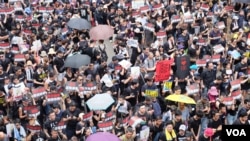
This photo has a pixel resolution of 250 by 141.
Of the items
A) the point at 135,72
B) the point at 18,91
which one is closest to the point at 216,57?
the point at 135,72

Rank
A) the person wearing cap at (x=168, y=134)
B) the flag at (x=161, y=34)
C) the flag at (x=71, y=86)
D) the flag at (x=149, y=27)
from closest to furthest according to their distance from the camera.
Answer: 1. the person wearing cap at (x=168, y=134)
2. the flag at (x=71, y=86)
3. the flag at (x=161, y=34)
4. the flag at (x=149, y=27)

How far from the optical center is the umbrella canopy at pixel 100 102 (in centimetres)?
1227

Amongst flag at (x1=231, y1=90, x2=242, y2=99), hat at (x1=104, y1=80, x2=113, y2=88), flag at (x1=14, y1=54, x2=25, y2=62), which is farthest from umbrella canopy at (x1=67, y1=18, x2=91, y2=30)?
flag at (x1=231, y1=90, x2=242, y2=99)

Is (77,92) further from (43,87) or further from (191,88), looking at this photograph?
(191,88)

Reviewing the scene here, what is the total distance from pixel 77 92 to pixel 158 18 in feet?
16.9

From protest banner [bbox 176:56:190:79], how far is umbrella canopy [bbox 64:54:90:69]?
234cm

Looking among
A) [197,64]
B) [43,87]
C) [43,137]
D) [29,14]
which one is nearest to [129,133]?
[43,137]

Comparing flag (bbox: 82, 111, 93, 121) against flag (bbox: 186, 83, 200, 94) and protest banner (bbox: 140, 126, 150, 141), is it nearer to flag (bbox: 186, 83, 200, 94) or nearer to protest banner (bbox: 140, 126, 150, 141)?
protest banner (bbox: 140, 126, 150, 141)

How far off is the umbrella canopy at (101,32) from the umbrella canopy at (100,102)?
4.27m

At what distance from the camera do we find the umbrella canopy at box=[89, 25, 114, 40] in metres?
16.6

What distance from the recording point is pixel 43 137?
1170 cm

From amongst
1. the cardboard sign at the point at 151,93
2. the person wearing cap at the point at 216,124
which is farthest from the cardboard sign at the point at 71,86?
the person wearing cap at the point at 216,124

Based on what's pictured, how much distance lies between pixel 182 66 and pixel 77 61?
264cm

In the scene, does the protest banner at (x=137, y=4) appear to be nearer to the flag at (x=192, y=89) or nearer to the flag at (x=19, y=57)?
the flag at (x=19, y=57)
